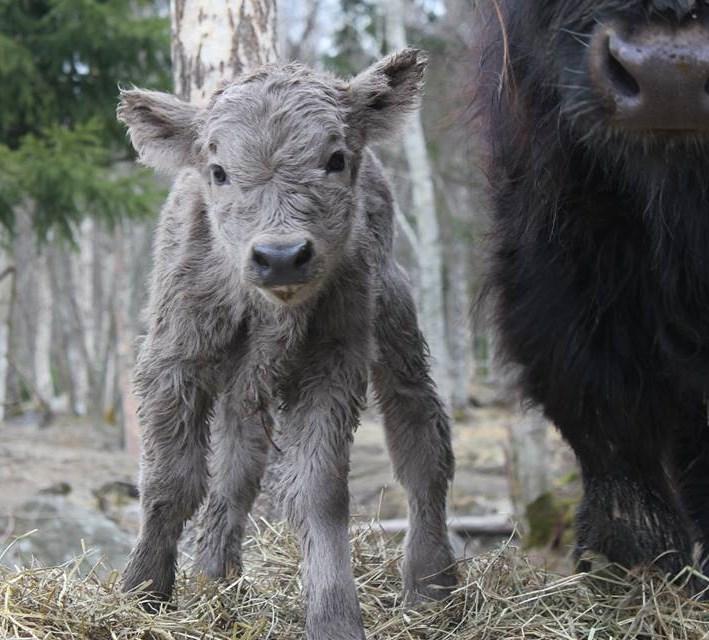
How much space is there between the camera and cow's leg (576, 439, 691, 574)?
436 cm

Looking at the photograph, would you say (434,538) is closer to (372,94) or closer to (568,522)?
(372,94)

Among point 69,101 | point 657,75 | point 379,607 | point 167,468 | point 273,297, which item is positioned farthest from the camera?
point 69,101

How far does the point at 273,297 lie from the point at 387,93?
2.82 ft

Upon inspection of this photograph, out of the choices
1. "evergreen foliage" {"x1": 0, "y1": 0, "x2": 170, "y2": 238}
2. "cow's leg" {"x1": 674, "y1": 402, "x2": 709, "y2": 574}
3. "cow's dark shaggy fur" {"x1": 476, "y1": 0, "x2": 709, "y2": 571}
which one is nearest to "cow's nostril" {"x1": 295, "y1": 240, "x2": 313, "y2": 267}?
"cow's dark shaggy fur" {"x1": 476, "y1": 0, "x2": 709, "y2": 571}

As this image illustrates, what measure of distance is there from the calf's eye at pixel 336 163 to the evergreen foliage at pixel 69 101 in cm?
755

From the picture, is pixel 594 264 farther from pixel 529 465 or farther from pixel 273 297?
pixel 529 465

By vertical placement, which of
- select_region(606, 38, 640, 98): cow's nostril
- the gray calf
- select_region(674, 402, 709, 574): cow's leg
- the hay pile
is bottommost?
the hay pile

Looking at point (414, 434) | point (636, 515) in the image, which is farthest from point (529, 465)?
point (414, 434)

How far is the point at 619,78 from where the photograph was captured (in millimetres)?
2938

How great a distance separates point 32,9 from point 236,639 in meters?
10.4

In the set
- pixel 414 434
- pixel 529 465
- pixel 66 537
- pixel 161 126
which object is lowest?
pixel 529 465

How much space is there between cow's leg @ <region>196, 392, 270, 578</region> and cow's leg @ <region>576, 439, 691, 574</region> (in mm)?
1266

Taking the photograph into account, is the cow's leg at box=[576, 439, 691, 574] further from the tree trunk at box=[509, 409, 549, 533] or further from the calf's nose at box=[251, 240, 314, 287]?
the tree trunk at box=[509, 409, 549, 533]

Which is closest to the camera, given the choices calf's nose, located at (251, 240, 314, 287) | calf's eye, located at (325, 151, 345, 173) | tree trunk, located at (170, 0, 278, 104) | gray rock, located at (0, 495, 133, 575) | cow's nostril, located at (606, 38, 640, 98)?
cow's nostril, located at (606, 38, 640, 98)
